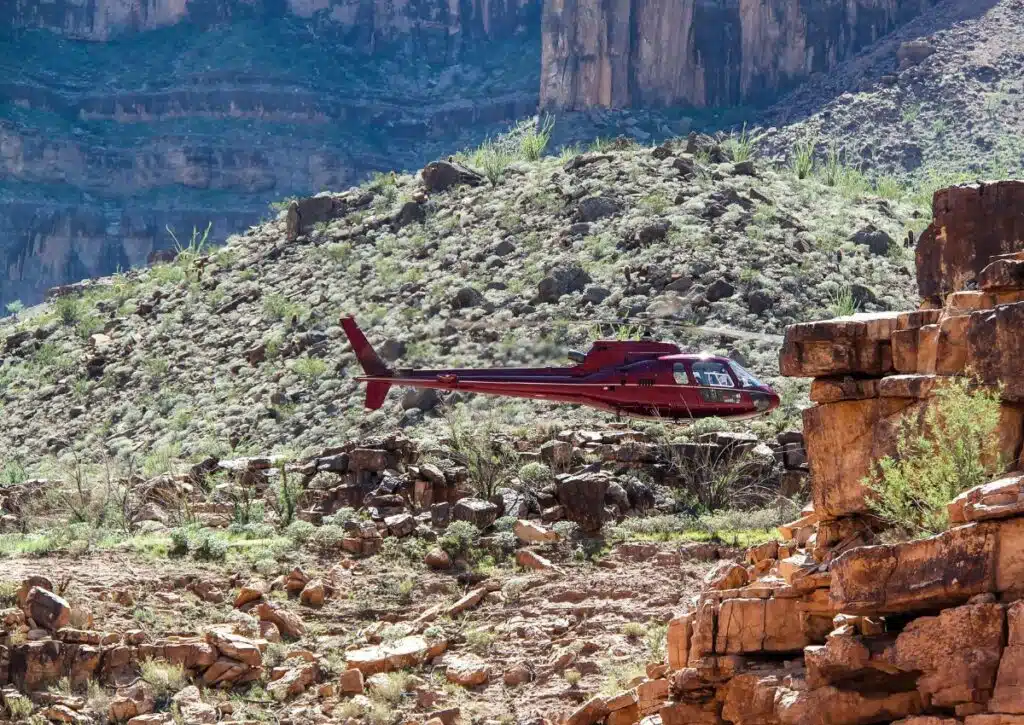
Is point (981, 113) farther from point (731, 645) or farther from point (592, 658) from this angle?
point (731, 645)

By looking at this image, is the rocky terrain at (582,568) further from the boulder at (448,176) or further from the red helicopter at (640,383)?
the boulder at (448,176)

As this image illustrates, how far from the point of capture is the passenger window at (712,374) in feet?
107

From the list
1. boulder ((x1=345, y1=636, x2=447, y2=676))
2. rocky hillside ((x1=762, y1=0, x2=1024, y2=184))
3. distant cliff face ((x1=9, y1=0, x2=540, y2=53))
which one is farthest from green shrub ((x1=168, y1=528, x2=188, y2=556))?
distant cliff face ((x1=9, y1=0, x2=540, y2=53))

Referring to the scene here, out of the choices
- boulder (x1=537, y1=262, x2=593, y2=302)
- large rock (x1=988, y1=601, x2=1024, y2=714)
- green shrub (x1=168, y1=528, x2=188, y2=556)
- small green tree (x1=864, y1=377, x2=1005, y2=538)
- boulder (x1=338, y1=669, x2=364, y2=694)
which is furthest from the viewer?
boulder (x1=537, y1=262, x2=593, y2=302)

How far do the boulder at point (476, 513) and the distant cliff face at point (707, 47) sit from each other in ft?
215

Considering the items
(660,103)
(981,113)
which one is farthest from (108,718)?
(660,103)

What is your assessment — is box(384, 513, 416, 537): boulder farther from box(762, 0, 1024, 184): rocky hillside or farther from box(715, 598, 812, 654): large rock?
box(762, 0, 1024, 184): rocky hillside

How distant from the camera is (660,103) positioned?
9475 centimetres

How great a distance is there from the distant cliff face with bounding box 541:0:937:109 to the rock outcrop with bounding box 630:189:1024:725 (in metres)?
77.0

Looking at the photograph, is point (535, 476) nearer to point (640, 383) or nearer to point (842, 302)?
point (640, 383)

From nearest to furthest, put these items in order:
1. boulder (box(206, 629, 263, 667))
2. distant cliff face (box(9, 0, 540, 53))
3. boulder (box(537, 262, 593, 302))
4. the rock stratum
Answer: boulder (box(206, 629, 263, 667)), boulder (box(537, 262, 593, 302)), the rock stratum, distant cliff face (box(9, 0, 540, 53))

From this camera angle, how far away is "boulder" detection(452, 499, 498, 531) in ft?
103

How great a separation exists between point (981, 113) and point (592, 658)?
60.7 metres

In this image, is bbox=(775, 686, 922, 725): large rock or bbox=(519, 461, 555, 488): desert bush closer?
bbox=(775, 686, 922, 725): large rock
